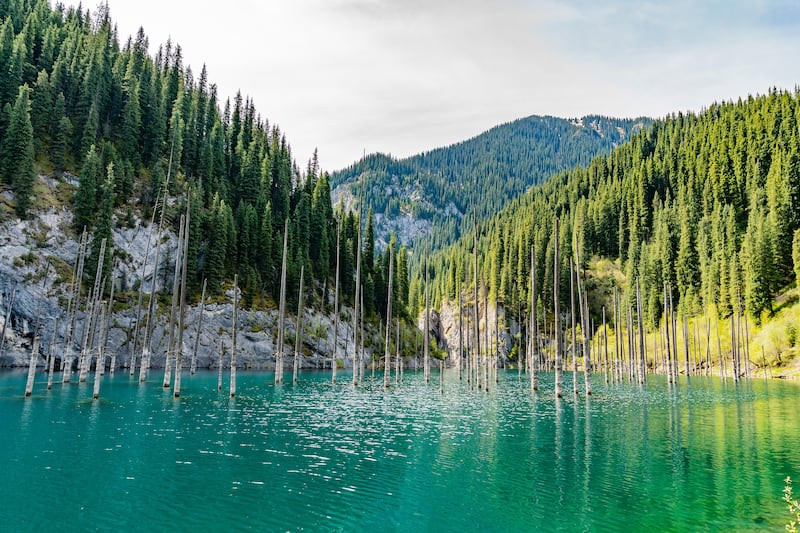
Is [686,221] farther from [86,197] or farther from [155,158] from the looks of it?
[86,197]

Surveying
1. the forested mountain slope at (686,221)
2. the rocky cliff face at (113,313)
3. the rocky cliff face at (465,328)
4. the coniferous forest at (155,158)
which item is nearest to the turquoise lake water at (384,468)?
the rocky cliff face at (113,313)

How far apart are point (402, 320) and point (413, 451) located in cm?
10565

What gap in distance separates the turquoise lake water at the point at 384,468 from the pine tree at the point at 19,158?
48.0m

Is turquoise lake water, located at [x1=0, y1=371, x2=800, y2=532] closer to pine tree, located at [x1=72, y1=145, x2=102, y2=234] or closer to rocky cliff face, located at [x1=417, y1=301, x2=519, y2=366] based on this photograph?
pine tree, located at [x1=72, y1=145, x2=102, y2=234]

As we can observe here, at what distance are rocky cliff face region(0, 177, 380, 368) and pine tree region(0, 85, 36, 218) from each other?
3365mm

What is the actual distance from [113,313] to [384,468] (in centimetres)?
6943

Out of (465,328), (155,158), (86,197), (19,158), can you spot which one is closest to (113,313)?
(86,197)

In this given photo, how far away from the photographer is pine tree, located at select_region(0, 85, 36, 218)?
234ft

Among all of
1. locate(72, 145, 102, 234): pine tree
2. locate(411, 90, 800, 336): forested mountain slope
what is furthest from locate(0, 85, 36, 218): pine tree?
locate(411, 90, 800, 336): forested mountain slope

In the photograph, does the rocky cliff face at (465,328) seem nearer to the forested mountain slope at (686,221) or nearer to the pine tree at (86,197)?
the forested mountain slope at (686,221)

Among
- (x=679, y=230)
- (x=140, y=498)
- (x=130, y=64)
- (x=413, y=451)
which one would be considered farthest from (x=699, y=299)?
(x=130, y=64)

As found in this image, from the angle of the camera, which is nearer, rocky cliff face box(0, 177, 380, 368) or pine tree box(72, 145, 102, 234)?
rocky cliff face box(0, 177, 380, 368)

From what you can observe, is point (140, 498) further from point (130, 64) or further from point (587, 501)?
point (130, 64)

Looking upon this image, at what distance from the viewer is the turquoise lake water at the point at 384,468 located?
1349cm
